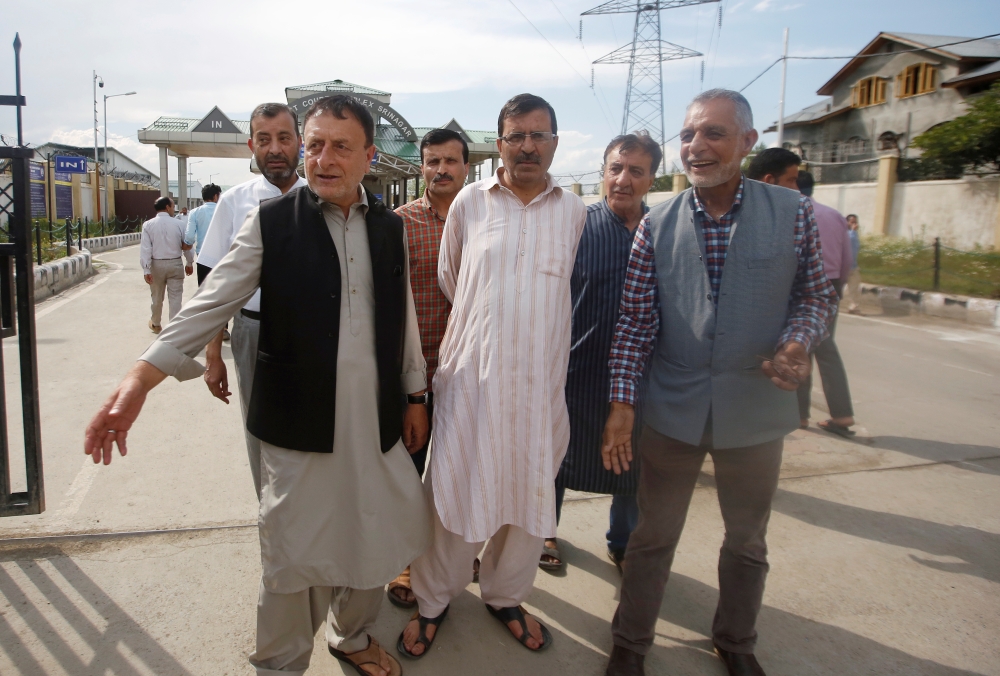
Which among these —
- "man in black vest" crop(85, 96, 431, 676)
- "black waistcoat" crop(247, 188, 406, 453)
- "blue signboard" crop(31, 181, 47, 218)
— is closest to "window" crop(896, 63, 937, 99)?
"man in black vest" crop(85, 96, 431, 676)

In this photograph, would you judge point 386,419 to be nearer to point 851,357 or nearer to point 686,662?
point 686,662

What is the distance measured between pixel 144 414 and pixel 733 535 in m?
4.32

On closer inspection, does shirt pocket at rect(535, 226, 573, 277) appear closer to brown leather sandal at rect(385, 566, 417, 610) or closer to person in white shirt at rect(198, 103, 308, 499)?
person in white shirt at rect(198, 103, 308, 499)

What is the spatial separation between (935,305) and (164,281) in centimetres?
1199

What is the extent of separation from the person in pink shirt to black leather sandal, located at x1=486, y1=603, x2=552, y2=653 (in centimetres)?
225

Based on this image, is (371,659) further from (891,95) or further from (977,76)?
(891,95)

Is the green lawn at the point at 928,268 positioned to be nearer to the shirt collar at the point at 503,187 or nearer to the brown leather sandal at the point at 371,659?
the shirt collar at the point at 503,187

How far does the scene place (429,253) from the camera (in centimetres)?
A: 293

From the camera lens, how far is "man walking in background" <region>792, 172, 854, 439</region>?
14.2ft

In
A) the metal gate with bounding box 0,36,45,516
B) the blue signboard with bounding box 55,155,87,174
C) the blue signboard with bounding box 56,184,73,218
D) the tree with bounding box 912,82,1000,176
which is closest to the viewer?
the metal gate with bounding box 0,36,45,516

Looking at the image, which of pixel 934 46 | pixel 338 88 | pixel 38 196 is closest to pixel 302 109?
pixel 338 88

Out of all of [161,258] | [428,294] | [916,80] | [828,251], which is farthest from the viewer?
[916,80]

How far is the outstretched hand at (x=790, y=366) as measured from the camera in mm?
2029

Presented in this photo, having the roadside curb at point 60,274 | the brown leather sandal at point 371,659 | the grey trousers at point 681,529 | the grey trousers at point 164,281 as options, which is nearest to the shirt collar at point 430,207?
the grey trousers at point 681,529
